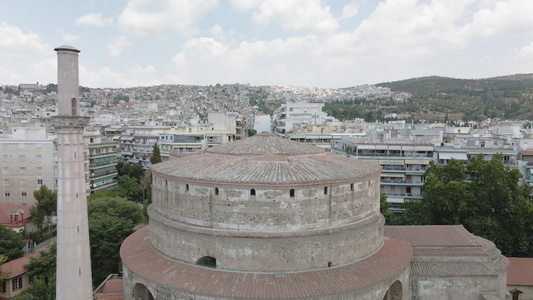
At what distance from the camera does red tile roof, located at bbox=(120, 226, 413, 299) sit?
16.8m

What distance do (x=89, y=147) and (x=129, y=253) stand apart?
37.5 meters

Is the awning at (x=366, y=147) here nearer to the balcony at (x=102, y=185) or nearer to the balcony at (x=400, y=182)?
the balcony at (x=400, y=182)

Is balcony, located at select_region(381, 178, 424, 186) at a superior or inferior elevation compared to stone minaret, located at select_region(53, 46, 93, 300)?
inferior

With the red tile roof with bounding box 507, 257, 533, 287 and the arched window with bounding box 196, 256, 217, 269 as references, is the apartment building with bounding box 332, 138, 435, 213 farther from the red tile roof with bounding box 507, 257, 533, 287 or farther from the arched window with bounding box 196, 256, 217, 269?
the arched window with bounding box 196, 256, 217, 269

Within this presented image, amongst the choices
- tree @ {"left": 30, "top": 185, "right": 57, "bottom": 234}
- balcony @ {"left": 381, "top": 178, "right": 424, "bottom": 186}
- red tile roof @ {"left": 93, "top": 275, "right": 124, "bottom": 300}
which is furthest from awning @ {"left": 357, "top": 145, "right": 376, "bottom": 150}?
tree @ {"left": 30, "top": 185, "right": 57, "bottom": 234}

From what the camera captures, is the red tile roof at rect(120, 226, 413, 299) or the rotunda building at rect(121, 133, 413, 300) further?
the rotunda building at rect(121, 133, 413, 300)

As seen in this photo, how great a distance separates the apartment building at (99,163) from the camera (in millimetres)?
53594

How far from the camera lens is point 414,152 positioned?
4412 centimetres

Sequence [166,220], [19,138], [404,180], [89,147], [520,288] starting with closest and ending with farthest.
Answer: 1. [166,220]
2. [520,288]
3. [404,180]
4. [19,138]
5. [89,147]

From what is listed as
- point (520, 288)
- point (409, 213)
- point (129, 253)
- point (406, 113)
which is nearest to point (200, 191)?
point (129, 253)

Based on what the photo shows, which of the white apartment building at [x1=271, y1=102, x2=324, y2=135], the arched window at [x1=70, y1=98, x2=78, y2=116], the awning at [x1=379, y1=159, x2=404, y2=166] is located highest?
the white apartment building at [x1=271, y1=102, x2=324, y2=135]

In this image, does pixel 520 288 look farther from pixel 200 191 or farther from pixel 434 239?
pixel 200 191

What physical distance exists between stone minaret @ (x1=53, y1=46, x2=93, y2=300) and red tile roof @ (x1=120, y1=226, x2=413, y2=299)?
2.59m

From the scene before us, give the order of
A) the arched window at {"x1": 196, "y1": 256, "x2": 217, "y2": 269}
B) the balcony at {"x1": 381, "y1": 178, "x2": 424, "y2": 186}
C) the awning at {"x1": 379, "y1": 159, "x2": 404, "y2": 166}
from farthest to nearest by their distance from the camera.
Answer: the awning at {"x1": 379, "y1": 159, "x2": 404, "y2": 166}, the balcony at {"x1": 381, "y1": 178, "x2": 424, "y2": 186}, the arched window at {"x1": 196, "y1": 256, "x2": 217, "y2": 269}
